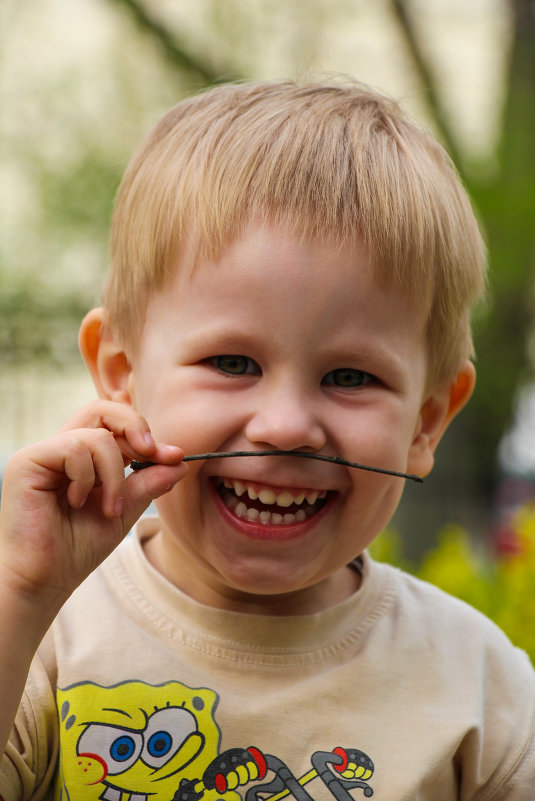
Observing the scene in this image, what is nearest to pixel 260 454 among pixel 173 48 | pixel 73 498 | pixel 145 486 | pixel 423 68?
pixel 145 486

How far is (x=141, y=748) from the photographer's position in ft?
4.50

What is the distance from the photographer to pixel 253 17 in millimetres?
7117

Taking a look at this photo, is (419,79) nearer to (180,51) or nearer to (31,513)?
(180,51)

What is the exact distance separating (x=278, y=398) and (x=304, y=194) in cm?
32

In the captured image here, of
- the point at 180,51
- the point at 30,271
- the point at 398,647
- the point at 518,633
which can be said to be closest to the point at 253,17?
the point at 180,51

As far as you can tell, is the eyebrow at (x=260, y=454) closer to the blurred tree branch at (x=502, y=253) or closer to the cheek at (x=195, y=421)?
the cheek at (x=195, y=421)

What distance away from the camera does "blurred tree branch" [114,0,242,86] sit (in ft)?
22.5

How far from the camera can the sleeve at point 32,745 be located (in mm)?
1318

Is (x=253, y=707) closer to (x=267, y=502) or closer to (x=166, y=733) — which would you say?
(x=166, y=733)

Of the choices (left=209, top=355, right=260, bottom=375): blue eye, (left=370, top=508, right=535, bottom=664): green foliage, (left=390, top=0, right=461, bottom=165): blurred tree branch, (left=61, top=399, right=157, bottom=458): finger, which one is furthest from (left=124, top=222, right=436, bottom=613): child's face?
(left=390, top=0, right=461, bottom=165): blurred tree branch

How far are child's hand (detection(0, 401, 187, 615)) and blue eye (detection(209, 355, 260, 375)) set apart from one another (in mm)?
170

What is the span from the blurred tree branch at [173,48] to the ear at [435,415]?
5.64m

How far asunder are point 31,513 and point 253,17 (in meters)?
6.71

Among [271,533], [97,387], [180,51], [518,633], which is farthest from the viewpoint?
[180,51]
